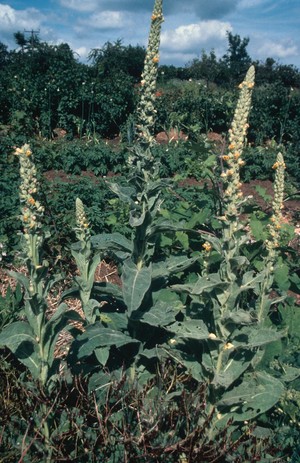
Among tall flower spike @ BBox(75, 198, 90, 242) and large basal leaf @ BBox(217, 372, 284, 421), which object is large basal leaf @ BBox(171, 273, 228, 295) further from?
tall flower spike @ BBox(75, 198, 90, 242)

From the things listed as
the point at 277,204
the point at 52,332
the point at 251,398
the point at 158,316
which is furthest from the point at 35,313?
the point at 277,204

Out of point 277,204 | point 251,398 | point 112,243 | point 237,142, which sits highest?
point 237,142

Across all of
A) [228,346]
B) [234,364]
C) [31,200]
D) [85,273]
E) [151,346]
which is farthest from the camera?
A: [151,346]

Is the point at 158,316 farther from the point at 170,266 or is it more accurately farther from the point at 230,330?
the point at 230,330

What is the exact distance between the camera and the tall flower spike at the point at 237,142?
2.43 meters

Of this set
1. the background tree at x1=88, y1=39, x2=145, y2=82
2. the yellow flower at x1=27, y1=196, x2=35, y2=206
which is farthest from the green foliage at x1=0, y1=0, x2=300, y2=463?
the background tree at x1=88, y1=39, x2=145, y2=82

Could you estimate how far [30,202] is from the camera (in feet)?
8.23

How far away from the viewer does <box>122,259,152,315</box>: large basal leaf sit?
288cm

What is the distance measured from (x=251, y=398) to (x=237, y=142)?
157 centimetres

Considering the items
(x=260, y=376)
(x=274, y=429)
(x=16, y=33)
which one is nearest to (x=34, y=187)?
(x=260, y=376)

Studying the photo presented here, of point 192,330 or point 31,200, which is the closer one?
point 31,200

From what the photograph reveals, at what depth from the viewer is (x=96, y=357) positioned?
319 cm

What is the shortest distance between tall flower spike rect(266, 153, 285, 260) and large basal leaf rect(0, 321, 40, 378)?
1.76 meters

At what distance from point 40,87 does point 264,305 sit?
13.9 metres
